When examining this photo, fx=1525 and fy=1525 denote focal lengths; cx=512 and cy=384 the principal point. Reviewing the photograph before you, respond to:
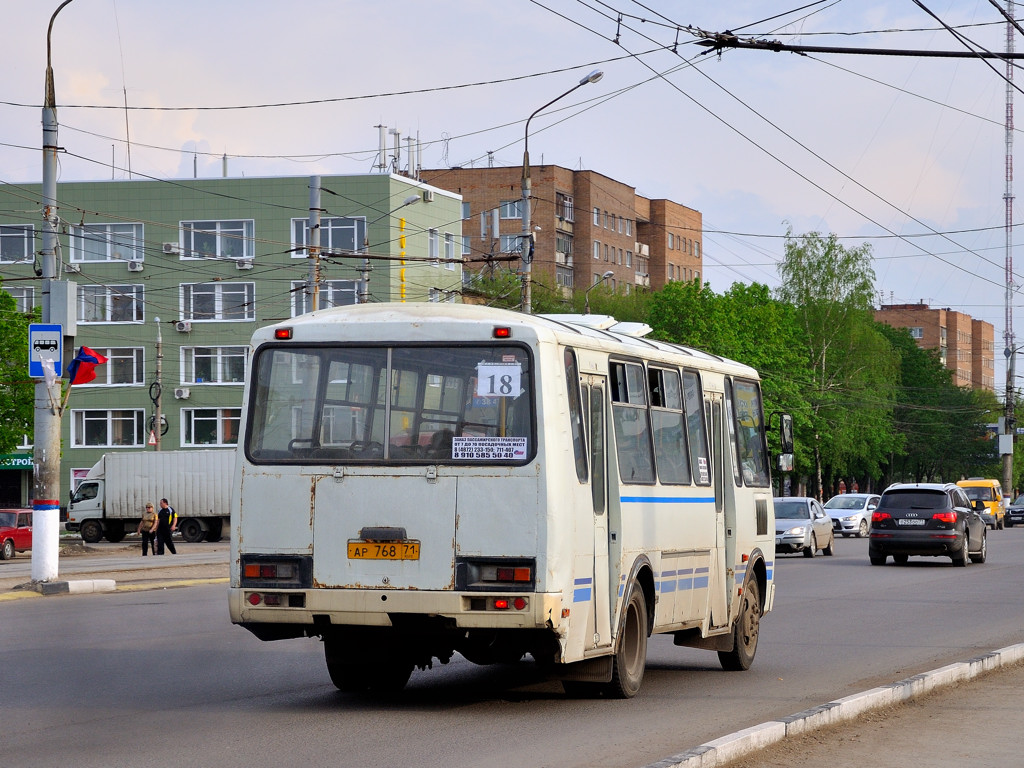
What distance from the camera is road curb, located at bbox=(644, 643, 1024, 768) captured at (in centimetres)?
763

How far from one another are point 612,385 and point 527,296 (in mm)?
20351

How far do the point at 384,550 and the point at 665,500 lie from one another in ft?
8.94

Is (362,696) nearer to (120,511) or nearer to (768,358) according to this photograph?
(120,511)

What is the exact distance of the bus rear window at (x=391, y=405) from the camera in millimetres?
9977

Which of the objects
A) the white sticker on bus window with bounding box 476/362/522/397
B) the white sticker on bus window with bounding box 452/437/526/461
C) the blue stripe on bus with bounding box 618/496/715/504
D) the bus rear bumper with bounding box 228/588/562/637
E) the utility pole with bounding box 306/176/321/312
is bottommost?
the bus rear bumper with bounding box 228/588/562/637

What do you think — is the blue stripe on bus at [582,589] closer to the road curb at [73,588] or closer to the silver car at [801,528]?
the road curb at [73,588]

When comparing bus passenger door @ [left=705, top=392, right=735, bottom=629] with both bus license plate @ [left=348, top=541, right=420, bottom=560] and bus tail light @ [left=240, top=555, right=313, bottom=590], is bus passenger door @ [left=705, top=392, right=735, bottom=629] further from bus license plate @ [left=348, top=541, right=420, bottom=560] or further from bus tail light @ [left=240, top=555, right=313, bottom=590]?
bus tail light @ [left=240, top=555, right=313, bottom=590]

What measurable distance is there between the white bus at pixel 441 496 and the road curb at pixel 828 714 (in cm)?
161

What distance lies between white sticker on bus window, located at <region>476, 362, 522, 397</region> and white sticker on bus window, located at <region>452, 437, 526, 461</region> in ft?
1.02

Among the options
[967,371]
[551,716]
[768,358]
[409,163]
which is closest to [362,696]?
[551,716]

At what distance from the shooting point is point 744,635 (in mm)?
13438

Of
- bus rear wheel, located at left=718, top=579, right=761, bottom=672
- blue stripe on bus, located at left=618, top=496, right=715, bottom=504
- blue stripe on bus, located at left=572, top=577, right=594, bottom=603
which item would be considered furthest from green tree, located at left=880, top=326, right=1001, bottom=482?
blue stripe on bus, located at left=572, top=577, right=594, bottom=603

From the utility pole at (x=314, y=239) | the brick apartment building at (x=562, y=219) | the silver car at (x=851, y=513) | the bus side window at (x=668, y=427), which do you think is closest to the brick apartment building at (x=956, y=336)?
the brick apartment building at (x=562, y=219)

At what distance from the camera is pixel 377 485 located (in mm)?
9984
